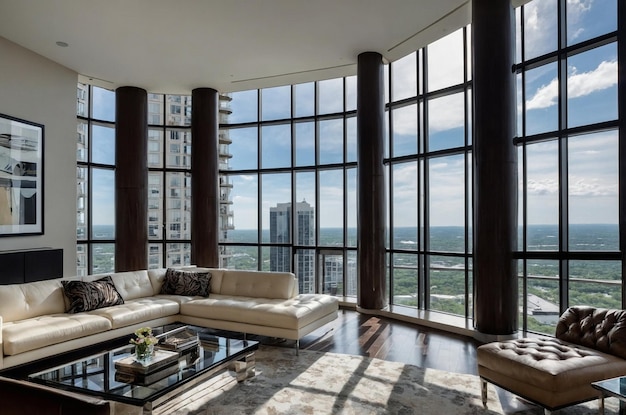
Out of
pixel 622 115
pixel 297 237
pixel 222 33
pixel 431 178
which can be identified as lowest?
pixel 297 237

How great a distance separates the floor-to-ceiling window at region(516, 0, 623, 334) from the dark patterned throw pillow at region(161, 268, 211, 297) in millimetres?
4185

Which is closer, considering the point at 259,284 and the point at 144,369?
the point at 144,369

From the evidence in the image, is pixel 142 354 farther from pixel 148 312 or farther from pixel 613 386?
pixel 613 386

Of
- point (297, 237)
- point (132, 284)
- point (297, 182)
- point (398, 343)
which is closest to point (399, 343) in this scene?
point (398, 343)

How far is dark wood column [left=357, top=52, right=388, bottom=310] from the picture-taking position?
658 cm

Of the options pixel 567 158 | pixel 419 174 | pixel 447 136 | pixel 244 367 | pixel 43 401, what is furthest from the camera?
pixel 419 174

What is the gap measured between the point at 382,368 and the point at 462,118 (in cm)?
375

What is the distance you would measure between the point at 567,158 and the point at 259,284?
13.5 ft

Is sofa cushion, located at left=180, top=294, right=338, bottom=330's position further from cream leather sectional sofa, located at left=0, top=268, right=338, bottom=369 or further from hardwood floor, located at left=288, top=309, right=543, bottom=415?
hardwood floor, located at left=288, top=309, right=543, bottom=415

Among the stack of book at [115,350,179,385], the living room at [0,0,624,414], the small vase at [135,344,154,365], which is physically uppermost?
the living room at [0,0,624,414]

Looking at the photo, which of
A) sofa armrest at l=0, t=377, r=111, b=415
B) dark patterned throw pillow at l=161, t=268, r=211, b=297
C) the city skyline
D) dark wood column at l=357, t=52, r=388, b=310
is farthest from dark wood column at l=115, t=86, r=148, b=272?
sofa armrest at l=0, t=377, r=111, b=415

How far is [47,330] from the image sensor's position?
3.91 metres

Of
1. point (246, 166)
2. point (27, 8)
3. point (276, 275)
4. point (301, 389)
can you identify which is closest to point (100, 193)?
point (246, 166)

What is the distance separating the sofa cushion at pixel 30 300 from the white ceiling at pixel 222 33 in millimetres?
3427
